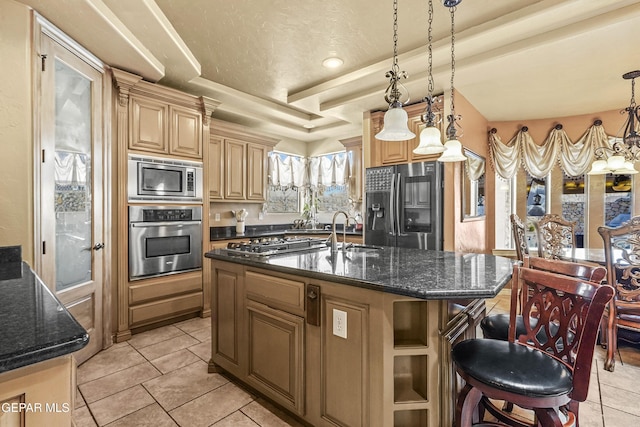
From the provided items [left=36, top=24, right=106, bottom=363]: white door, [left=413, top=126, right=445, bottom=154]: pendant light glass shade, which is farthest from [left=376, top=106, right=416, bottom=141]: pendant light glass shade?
[left=36, top=24, right=106, bottom=363]: white door

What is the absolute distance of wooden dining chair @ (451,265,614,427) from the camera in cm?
113

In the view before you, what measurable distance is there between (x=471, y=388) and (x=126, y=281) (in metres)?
3.07

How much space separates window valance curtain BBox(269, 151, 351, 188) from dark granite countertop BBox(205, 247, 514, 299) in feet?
10.6

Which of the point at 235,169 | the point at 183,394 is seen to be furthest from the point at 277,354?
the point at 235,169

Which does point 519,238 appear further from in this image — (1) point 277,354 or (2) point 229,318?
(2) point 229,318

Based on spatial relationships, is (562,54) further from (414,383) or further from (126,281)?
(126,281)

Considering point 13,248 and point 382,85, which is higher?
point 382,85

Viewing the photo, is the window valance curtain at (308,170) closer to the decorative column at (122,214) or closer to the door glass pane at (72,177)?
the decorative column at (122,214)

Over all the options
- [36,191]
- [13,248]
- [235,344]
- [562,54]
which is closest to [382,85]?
[562,54]

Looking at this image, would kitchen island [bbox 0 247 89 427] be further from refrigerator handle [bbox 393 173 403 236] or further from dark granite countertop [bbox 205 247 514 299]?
refrigerator handle [bbox 393 173 403 236]

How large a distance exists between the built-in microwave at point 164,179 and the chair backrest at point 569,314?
3175 mm

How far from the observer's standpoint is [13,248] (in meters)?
1.92

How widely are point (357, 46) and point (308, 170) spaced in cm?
334

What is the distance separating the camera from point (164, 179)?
10.7ft
